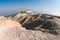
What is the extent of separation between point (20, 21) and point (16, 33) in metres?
3.39

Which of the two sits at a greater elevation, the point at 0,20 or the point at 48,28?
the point at 48,28

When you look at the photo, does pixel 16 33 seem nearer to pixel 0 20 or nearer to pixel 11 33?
pixel 11 33

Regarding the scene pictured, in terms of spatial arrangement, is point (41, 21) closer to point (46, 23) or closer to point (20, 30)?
point (46, 23)

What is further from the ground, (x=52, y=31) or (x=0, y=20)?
(x=52, y=31)

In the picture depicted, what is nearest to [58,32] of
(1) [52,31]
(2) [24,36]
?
(1) [52,31]

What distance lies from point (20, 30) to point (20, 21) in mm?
3109

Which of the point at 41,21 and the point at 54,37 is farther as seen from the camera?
the point at 41,21

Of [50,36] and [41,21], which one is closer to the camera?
[50,36]

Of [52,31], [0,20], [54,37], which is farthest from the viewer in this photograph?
[0,20]

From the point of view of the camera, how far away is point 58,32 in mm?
6992

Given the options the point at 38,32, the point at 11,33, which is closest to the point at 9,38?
the point at 11,33

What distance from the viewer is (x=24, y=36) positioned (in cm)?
692

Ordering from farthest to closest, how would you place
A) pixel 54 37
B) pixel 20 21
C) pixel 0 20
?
1. pixel 20 21
2. pixel 0 20
3. pixel 54 37

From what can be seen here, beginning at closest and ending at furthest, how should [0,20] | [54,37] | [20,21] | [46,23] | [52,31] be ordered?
[54,37] → [52,31] → [46,23] → [0,20] → [20,21]
